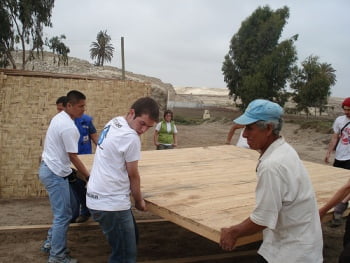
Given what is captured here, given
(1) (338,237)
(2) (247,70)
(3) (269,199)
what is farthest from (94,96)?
(2) (247,70)

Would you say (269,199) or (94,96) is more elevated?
(94,96)

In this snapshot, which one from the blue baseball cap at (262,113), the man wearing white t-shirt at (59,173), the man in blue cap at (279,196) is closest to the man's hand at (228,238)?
the man in blue cap at (279,196)

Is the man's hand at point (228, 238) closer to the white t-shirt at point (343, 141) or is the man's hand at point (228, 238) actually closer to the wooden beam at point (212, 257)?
the wooden beam at point (212, 257)

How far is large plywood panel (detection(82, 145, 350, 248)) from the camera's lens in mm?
2820

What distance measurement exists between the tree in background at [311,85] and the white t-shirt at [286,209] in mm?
23700

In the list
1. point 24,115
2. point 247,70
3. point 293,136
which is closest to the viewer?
point 24,115

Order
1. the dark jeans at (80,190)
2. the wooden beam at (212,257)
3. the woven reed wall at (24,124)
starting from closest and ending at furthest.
A: 1. the wooden beam at (212,257)
2. the dark jeans at (80,190)
3. the woven reed wall at (24,124)

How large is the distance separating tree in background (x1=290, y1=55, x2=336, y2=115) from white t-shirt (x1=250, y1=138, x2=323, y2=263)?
77.8 feet

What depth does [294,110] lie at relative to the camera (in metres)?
27.2

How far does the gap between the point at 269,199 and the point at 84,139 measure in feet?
12.2

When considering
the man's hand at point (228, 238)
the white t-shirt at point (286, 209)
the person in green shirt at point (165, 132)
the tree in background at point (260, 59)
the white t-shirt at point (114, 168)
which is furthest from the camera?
the tree in background at point (260, 59)

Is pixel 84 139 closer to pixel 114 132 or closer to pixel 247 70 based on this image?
pixel 114 132

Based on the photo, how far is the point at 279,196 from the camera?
A: 1.92m

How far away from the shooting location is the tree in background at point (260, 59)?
90.0 feet
